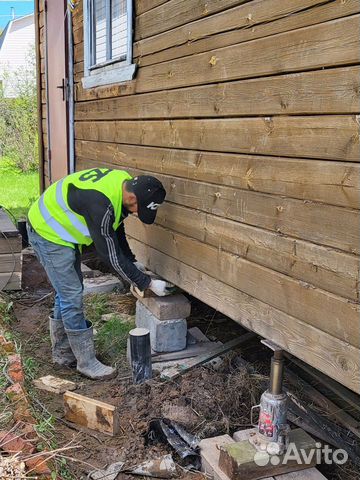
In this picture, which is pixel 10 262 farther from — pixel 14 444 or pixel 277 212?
pixel 277 212

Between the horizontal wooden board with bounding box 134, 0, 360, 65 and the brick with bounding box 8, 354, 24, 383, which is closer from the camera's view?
the horizontal wooden board with bounding box 134, 0, 360, 65

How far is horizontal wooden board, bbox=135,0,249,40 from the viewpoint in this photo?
3364 mm

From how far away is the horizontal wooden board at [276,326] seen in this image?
8.00 feet

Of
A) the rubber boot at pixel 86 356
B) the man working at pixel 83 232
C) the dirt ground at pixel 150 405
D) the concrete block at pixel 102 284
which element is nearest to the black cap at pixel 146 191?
the man working at pixel 83 232

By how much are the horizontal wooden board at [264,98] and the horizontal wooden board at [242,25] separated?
251mm

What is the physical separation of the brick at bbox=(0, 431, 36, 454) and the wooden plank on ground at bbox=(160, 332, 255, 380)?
137cm

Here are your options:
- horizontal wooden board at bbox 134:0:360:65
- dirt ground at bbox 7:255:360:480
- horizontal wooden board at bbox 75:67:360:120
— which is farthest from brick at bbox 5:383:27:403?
horizontal wooden board at bbox 134:0:360:65

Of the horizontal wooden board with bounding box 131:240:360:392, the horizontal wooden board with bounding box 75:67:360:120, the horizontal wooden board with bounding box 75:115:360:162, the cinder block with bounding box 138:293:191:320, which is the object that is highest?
the horizontal wooden board with bounding box 75:67:360:120

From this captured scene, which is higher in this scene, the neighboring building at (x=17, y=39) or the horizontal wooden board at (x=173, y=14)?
the neighboring building at (x=17, y=39)

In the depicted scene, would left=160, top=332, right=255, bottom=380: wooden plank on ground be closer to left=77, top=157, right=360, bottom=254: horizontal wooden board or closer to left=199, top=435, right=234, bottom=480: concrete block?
left=199, top=435, right=234, bottom=480: concrete block

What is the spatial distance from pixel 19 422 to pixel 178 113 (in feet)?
7.64

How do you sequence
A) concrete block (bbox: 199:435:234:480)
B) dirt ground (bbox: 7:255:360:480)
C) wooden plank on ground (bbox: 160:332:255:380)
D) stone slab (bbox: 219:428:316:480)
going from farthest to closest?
wooden plank on ground (bbox: 160:332:255:380) → dirt ground (bbox: 7:255:360:480) → concrete block (bbox: 199:435:234:480) → stone slab (bbox: 219:428:316:480)

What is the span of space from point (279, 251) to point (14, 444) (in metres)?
1.66

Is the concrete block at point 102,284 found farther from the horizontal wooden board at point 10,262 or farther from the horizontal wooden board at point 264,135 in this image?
the horizontal wooden board at point 264,135
